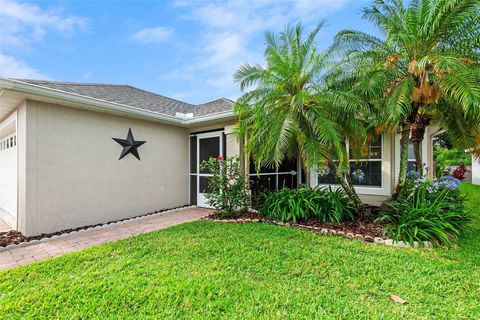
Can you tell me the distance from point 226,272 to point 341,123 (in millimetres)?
4409

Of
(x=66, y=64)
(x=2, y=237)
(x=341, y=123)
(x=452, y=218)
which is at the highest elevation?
(x=66, y=64)

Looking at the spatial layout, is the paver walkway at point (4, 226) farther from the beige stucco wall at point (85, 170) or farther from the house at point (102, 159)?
the beige stucco wall at point (85, 170)

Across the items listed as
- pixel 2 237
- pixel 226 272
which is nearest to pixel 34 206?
pixel 2 237

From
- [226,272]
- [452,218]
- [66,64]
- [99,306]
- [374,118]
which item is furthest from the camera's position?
[66,64]

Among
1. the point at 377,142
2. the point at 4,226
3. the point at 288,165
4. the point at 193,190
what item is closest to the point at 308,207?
the point at 288,165

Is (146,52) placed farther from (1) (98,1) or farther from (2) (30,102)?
(2) (30,102)

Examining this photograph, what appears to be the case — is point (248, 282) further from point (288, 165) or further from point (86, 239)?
point (288, 165)

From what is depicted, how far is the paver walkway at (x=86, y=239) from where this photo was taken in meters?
4.43

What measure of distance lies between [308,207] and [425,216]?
8.49 ft

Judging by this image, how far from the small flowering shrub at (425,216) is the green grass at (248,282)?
1.15ft

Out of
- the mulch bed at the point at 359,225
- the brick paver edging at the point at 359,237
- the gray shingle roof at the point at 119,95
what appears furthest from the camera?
the gray shingle roof at the point at 119,95

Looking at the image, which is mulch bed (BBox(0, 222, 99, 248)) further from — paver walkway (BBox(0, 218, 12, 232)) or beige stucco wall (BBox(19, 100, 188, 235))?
paver walkway (BBox(0, 218, 12, 232))

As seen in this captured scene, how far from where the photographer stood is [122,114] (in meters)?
7.11

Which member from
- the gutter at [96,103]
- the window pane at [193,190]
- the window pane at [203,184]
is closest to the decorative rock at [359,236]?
the gutter at [96,103]
